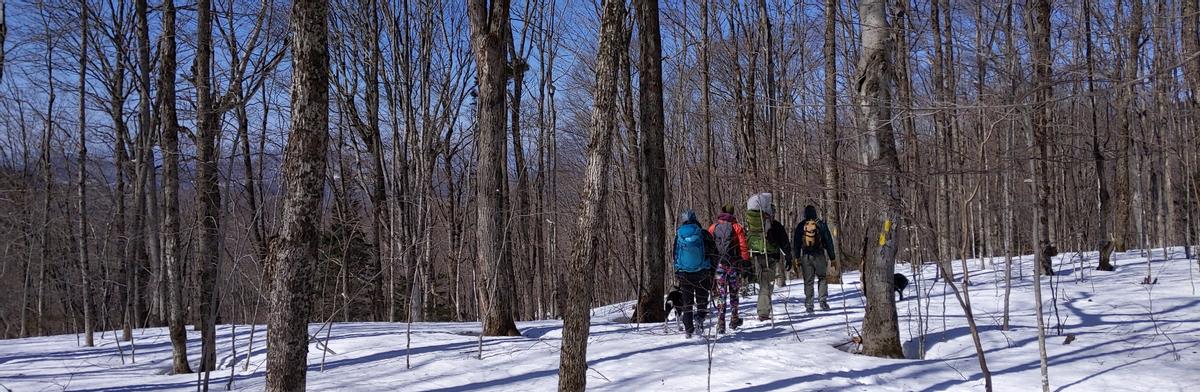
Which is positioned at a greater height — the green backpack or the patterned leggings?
the green backpack

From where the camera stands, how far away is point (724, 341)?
7.94 m

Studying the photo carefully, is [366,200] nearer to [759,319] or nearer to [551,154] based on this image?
[551,154]

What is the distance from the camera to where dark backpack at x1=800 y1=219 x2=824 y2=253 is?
962 cm

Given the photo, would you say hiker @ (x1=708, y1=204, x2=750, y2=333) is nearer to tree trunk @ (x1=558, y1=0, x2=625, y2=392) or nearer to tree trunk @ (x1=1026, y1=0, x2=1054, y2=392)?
tree trunk @ (x1=558, y1=0, x2=625, y2=392)

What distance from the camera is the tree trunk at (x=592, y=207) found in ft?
18.2

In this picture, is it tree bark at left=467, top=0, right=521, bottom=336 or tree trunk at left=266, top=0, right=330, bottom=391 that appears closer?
tree trunk at left=266, top=0, right=330, bottom=391

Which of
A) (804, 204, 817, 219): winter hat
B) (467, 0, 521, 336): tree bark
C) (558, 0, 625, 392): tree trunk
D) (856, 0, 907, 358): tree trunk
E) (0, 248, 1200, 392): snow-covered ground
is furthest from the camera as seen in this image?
(804, 204, 817, 219): winter hat

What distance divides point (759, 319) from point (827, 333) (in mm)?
1160

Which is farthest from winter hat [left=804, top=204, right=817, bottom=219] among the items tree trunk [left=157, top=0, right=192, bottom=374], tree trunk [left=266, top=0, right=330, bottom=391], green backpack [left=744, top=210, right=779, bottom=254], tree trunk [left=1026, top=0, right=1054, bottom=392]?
tree trunk [left=157, top=0, right=192, bottom=374]

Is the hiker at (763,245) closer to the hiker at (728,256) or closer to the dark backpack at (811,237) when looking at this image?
the dark backpack at (811,237)

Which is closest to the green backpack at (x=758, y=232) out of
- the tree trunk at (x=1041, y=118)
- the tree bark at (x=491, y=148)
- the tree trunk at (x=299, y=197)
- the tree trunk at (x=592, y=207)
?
the tree trunk at (x=1041, y=118)

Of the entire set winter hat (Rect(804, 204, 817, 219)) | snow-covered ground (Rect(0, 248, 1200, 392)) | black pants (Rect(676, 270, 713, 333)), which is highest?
winter hat (Rect(804, 204, 817, 219))

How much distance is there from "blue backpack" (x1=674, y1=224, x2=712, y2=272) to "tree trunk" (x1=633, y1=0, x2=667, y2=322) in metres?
1.64

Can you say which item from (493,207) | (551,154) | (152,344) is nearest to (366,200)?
(551,154)
